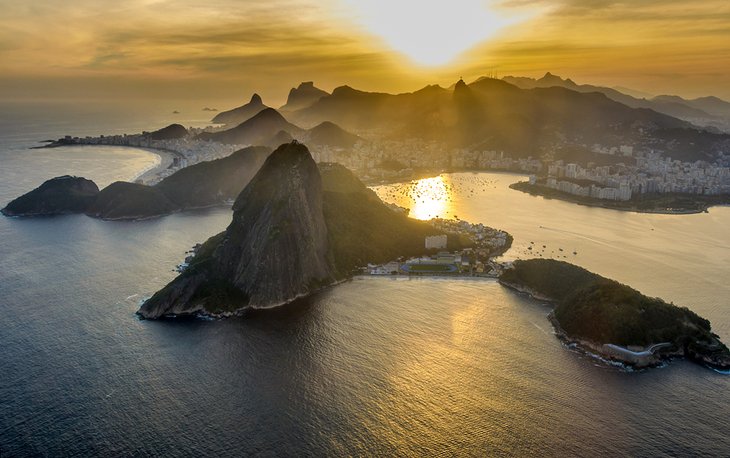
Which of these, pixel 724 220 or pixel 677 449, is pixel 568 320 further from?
pixel 724 220

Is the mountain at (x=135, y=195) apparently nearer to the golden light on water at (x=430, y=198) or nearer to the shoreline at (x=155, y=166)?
the shoreline at (x=155, y=166)

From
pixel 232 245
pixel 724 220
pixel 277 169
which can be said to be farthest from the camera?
pixel 724 220

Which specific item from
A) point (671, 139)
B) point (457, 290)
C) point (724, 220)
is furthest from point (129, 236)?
point (671, 139)

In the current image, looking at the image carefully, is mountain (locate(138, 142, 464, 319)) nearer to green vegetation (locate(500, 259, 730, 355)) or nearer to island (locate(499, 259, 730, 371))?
green vegetation (locate(500, 259, 730, 355))

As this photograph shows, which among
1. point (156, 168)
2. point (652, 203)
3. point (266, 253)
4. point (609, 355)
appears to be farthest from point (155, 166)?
point (609, 355)

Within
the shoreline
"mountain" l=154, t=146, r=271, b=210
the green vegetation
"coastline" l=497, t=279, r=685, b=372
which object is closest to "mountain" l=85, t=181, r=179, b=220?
"mountain" l=154, t=146, r=271, b=210

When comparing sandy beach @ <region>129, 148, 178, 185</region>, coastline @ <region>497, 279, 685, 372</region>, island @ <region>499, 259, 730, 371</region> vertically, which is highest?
sandy beach @ <region>129, 148, 178, 185</region>

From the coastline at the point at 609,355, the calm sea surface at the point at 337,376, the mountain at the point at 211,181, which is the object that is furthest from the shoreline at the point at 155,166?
the coastline at the point at 609,355
